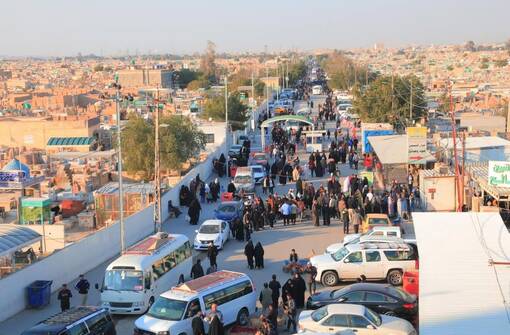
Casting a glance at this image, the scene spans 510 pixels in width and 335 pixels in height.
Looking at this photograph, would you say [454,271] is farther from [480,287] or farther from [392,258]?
[392,258]

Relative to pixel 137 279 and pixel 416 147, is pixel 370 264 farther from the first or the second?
pixel 416 147

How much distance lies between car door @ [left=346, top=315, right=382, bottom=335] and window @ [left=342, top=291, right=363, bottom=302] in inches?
58.8

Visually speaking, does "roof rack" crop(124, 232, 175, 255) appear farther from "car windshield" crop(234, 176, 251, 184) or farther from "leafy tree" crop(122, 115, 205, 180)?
"leafy tree" crop(122, 115, 205, 180)

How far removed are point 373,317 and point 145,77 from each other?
377 feet

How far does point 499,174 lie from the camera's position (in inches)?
796

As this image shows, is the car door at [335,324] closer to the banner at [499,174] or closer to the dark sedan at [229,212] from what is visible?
the banner at [499,174]

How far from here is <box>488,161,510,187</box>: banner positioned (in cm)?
2002

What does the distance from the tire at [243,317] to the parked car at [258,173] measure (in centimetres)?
1590

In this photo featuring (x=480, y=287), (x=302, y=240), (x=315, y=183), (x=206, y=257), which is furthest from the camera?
(x=315, y=183)

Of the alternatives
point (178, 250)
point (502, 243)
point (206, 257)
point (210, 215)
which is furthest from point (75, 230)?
point (502, 243)

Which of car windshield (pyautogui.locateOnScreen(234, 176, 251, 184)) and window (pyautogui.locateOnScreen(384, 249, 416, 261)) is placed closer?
window (pyautogui.locateOnScreen(384, 249, 416, 261))

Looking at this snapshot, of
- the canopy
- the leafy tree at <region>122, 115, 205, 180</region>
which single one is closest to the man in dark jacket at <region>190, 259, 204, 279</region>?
the canopy

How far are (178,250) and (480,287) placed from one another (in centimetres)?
727

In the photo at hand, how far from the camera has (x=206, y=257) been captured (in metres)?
19.7
